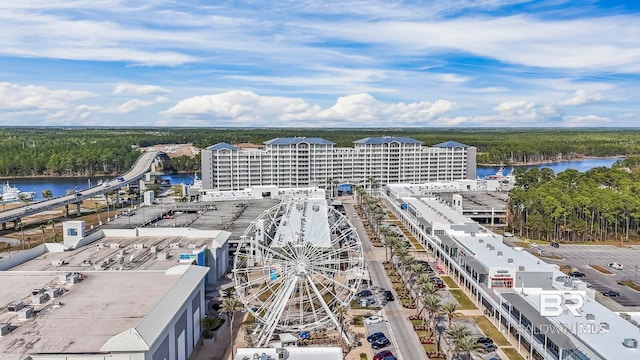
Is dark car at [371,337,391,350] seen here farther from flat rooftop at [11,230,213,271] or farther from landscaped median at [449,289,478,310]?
flat rooftop at [11,230,213,271]

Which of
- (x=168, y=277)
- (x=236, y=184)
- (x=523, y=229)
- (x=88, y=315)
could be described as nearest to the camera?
(x=88, y=315)

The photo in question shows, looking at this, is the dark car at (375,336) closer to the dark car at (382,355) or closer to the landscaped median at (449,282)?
the dark car at (382,355)

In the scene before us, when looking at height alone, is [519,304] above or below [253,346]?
above

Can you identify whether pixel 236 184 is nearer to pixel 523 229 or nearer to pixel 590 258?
pixel 523 229

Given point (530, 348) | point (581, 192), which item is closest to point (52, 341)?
point (530, 348)

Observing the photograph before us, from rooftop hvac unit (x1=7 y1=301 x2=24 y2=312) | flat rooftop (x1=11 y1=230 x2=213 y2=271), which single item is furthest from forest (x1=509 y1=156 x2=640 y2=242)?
rooftop hvac unit (x1=7 y1=301 x2=24 y2=312)

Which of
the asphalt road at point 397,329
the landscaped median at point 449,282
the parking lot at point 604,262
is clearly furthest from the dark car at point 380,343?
the parking lot at point 604,262

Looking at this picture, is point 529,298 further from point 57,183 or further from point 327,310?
point 57,183
